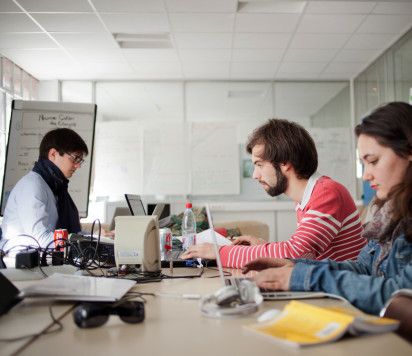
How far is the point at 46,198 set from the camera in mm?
2539

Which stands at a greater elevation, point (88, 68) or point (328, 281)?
point (88, 68)

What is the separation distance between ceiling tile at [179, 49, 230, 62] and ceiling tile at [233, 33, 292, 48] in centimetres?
25

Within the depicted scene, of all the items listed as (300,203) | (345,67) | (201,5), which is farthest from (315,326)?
(345,67)

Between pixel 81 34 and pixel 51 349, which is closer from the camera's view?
pixel 51 349

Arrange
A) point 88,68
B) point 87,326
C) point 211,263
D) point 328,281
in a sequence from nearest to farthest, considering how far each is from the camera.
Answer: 1. point 87,326
2. point 328,281
3. point 211,263
4. point 88,68

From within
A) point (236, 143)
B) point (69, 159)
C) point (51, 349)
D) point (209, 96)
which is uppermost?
point (209, 96)

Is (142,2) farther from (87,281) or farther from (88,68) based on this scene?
(87,281)

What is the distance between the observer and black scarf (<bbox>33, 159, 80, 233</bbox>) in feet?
8.71

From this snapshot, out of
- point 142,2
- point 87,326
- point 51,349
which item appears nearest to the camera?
point 51,349

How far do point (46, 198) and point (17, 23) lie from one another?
2.32m

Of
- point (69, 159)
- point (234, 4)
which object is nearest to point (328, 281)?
point (69, 159)

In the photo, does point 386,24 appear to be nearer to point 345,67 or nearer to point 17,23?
point 345,67

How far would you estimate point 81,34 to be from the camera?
168 inches

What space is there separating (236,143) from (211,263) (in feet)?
13.7
